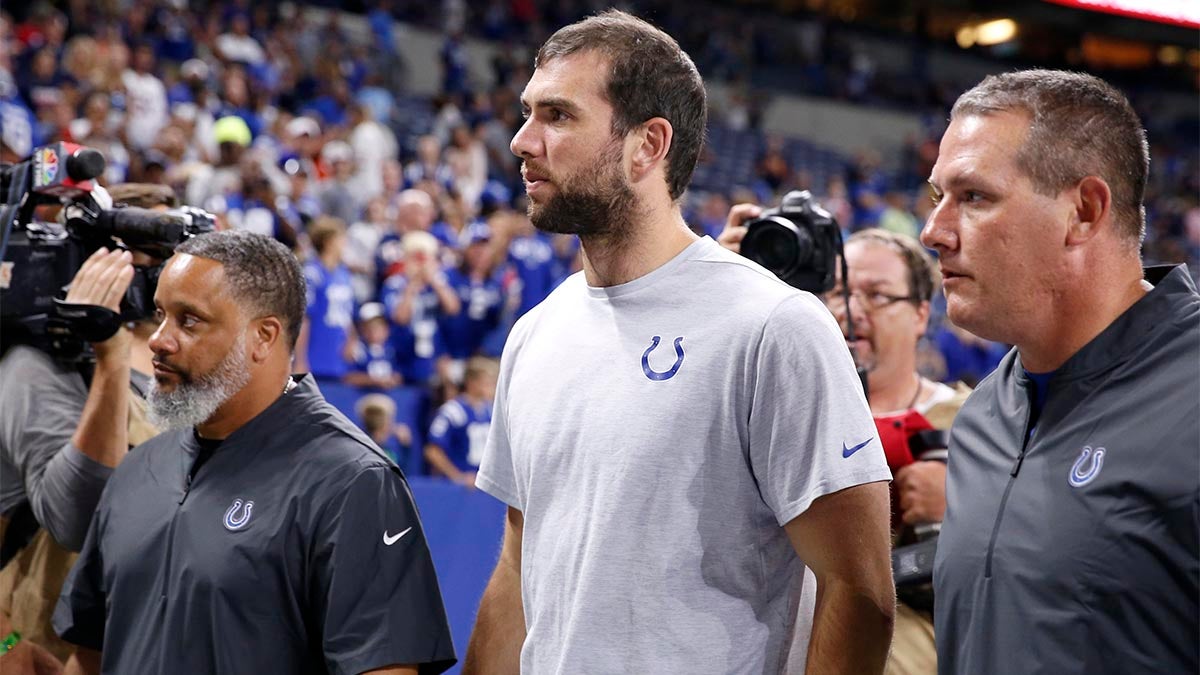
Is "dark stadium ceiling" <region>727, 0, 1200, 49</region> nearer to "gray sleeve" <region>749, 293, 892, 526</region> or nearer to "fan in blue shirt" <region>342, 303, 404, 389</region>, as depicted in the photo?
"fan in blue shirt" <region>342, 303, 404, 389</region>

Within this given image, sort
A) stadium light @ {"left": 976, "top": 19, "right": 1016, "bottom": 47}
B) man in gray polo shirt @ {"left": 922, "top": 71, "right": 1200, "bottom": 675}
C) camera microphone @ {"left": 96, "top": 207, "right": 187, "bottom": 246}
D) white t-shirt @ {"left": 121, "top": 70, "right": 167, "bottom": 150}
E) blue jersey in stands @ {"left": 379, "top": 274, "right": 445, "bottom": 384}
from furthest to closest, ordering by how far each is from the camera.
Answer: stadium light @ {"left": 976, "top": 19, "right": 1016, "bottom": 47} < white t-shirt @ {"left": 121, "top": 70, "right": 167, "bottom": 150} < blue jersey in stands @ {"left": 379, "top": 274, "right": 445, "bottom": 384} < camera microphone @ {"left": 96, "top": 207, "right": 187, "bottom": 246} < man in gray polo shirt @ {"left": 922, "top": 71, "right": 1200, "bottom": 675}

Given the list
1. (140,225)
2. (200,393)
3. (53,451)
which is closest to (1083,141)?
(200,393)

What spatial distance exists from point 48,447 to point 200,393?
22.0 inches

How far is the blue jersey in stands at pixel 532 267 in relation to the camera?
10.2m

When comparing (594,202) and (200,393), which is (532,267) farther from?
(594,202)

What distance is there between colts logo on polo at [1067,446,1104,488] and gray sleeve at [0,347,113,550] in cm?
206

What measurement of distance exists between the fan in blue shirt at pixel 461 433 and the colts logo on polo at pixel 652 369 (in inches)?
220

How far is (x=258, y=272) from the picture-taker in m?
2.82

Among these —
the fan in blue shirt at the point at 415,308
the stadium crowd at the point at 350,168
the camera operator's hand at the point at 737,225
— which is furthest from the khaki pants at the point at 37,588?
the fan in blue shirt at the point at 415,308

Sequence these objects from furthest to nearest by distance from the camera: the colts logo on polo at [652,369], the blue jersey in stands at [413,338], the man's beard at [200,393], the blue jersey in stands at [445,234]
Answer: the blue jersey in stands at [445,234], the blue jersey in stands at [413,338], the man's beard at [200,393], the colts logo on polo at [652,369]

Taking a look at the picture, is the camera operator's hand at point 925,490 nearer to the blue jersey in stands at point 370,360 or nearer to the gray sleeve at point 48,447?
the gray sleeve at point 48,447

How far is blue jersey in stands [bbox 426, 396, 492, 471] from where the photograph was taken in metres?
7.73

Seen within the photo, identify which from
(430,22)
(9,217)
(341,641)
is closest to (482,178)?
(430,22)

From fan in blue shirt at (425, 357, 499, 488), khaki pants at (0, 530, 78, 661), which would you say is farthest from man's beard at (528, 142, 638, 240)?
fan in blue shirt at (425, 357, 499, 488)
